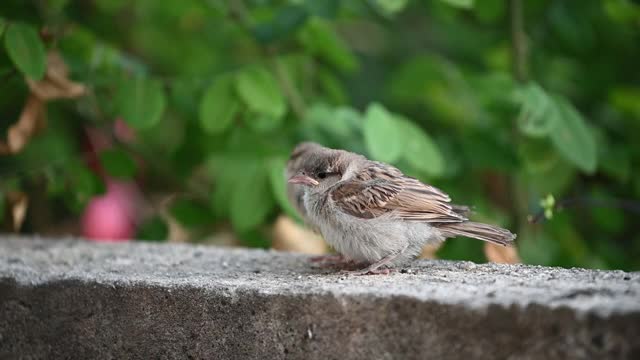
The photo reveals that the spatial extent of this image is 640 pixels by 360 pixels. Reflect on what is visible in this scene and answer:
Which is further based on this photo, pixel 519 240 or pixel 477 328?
pixel 519 240

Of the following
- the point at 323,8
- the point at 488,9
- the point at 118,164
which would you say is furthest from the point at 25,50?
the point at 488,9

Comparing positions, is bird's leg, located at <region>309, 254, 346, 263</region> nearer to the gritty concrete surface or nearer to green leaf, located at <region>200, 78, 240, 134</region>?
the gritty concrete surface

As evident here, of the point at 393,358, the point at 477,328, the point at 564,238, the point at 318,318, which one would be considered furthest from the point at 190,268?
the point at 564,238

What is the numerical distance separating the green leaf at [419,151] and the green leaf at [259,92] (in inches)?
26.1

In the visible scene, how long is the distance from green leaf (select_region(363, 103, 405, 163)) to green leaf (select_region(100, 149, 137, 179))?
1.46m

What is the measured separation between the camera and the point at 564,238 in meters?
5.55

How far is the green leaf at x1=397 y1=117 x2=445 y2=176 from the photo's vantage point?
493 centimetres

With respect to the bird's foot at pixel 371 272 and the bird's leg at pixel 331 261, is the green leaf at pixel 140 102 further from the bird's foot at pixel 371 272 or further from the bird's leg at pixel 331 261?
the bird's foot at pixel 371 272

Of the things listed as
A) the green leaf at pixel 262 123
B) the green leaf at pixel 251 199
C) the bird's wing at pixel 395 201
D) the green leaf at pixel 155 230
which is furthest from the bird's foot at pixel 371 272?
the green leaf at pixel 155 230

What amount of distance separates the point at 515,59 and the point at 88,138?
9.90 ft

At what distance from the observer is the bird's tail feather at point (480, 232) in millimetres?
3727

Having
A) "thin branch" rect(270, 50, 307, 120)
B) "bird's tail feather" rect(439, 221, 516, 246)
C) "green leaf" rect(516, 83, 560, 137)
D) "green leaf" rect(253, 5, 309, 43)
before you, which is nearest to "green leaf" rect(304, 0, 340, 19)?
"green leaf" rect(253, 5, 309, 43)

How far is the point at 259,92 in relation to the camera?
4.99 meters

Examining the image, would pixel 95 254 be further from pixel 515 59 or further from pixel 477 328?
pixel 515 59
